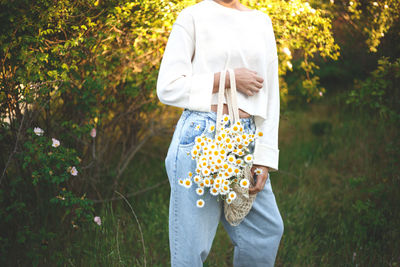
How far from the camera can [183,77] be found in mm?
1560

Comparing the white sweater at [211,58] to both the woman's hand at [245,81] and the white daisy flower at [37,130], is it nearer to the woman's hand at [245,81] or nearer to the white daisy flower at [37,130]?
the woman's hand at [245,81]

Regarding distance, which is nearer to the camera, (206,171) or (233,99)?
Answer: (206,171)

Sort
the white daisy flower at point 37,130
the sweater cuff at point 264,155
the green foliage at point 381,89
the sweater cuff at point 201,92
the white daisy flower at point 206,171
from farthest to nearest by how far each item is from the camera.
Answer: the green foliage at point 381,89 → the white daisy flower at point 37,130 → the sweater cuff at point 264,155 → the sweater cuff at point 201,92 → the white daisy flower at point 206,171

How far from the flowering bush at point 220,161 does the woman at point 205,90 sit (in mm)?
89

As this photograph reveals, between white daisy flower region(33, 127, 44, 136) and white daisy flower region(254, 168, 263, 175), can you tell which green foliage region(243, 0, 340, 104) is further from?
white daisy flower region(33, 127, 44, 136)

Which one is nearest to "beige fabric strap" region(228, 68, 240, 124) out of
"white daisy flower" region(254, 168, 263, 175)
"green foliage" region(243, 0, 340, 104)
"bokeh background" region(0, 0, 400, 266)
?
"white daisy flower" region(254, 168, 263, 175)

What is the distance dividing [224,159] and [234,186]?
20 centimetres

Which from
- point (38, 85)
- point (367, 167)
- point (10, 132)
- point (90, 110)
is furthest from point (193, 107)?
point (367, 167)

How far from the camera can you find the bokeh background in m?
2.39

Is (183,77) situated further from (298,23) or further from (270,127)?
(298,23)

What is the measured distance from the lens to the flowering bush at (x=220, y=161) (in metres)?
1.42

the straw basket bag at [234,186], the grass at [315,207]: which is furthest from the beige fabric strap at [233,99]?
the grass at [315,207]

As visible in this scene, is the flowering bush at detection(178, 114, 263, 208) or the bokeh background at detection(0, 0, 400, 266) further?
the bokeh background at detection(0, 0, 400, 266)

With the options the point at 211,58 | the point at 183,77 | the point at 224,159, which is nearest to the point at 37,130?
the point at 183,77
